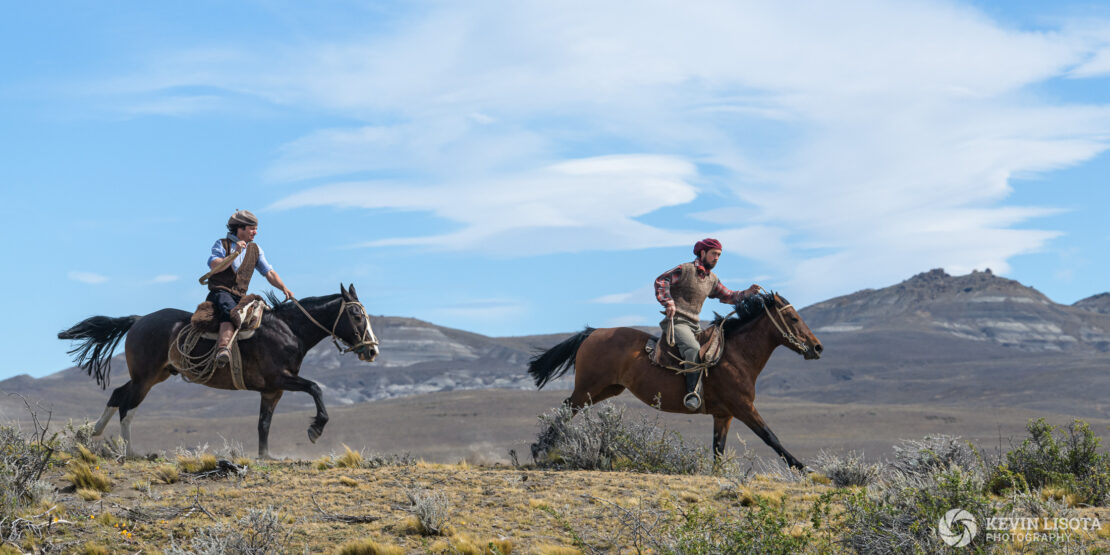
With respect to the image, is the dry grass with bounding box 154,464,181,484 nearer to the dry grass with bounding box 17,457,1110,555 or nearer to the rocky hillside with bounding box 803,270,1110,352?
the dry grass with bounding box 17,457,1110,555

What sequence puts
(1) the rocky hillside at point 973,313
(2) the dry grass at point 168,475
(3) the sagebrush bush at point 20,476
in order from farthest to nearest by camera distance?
Result: (1) the rocky hillside at point 973,313
(2) the dry grass at point 168,475
(3) the sagebrush bush at point 20,476

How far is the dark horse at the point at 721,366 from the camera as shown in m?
11.6

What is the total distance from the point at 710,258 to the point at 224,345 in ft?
18.9

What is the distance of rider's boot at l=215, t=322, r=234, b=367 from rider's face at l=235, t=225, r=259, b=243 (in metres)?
1.09

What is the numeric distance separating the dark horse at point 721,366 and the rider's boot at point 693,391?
121 millimetres

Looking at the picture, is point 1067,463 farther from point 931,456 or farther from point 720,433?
point 720,433

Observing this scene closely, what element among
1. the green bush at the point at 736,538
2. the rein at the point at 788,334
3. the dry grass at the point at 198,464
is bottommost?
the green bush at the point at 736,538

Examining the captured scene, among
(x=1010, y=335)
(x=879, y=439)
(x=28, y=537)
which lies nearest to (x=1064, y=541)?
(x=28, y=537)

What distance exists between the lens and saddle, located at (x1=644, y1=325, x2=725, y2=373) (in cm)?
1162

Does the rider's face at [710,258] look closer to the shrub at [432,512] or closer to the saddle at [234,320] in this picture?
the shrub at [432,512]

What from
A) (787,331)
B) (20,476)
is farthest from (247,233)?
(787,331)

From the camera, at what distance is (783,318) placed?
1198 cm

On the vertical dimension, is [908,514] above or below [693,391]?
below

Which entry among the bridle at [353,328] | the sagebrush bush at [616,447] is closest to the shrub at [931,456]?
the sagebrush bush at [616,447]
